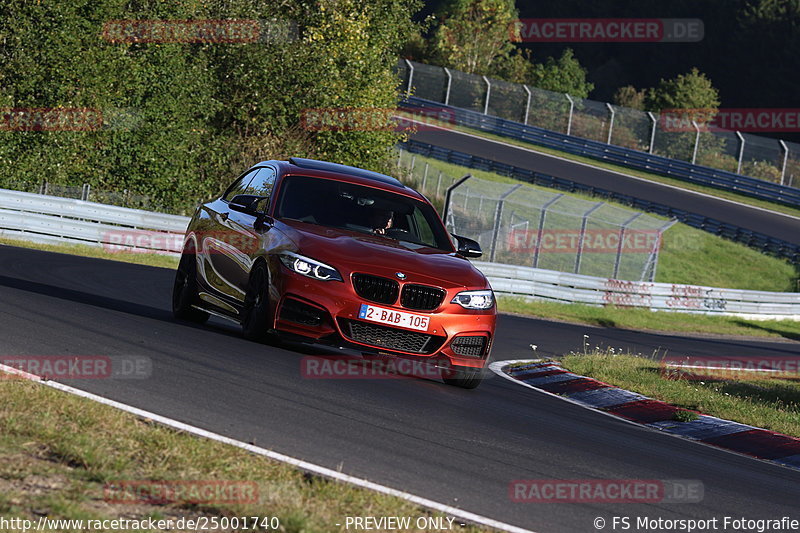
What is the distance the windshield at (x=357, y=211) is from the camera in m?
10.4

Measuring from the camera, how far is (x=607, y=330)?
24125 mm

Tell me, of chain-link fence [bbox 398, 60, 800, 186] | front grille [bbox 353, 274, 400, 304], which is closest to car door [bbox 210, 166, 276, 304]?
front grille [bbox 353, 274, 400, 304]

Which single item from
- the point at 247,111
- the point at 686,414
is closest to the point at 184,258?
the point at 686,414

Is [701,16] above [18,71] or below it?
above

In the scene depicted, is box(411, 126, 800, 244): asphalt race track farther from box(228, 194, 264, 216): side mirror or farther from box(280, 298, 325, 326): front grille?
box(280, 298, 325, 326): front grille

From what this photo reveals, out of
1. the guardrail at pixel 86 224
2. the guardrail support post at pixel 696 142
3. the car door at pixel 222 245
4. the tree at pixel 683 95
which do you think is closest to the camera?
the car door at pixel 222 245

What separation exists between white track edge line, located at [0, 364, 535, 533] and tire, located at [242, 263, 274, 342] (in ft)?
8.44

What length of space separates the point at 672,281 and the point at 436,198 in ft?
26.9

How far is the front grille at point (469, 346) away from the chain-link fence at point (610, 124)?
41812 millimetres

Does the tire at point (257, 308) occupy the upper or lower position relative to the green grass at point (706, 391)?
upper

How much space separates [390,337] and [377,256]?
701 millimetres

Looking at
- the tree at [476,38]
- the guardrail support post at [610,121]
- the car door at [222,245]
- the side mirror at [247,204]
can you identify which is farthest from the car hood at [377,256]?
the tree at [476,38]

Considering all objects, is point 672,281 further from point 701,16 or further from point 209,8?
point 701,16

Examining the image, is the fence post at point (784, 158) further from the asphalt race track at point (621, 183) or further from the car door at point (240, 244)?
the car door at point (240, 244)
